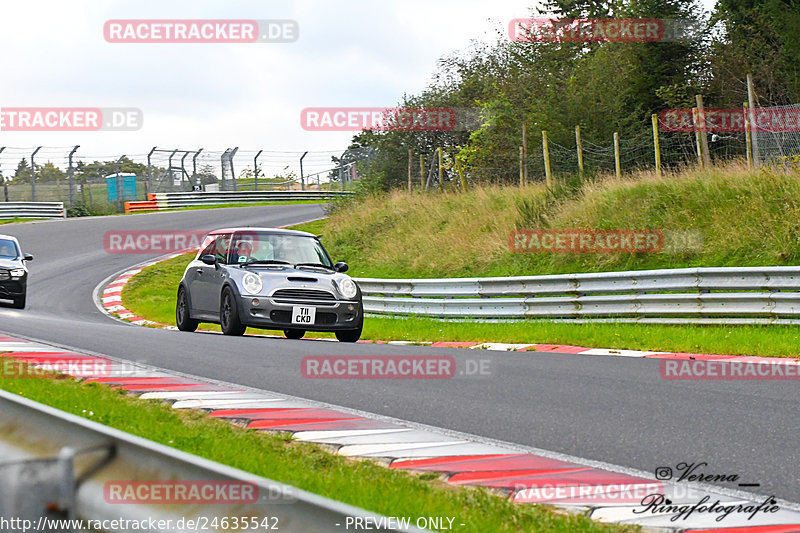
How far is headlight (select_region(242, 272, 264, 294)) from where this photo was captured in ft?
43.3

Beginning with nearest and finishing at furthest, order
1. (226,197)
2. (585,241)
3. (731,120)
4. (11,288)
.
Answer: (585,241) → (11,288) → (731,120) → (226,197)

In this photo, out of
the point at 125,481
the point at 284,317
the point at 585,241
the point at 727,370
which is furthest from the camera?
the point at 585,241

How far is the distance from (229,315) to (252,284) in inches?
28.7

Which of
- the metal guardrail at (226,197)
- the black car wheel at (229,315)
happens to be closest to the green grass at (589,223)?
the black car wheel at (229,315)

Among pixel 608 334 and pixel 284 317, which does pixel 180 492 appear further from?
pixel 608 334

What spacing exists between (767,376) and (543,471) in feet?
15.4

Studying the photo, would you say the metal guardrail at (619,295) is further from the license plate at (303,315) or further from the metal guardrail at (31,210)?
the metal guardrail at (31,210)

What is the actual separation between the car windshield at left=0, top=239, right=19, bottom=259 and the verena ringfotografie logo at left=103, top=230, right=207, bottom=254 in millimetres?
12009

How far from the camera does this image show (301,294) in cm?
1328

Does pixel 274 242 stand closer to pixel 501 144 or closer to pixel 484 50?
pixel 501 144

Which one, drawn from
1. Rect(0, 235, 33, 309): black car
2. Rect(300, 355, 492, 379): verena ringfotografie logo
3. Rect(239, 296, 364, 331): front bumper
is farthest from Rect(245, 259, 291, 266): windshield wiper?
Rect(0, 235, 33, 309): black car

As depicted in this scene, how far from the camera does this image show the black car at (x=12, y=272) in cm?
1991

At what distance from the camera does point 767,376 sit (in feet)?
30.2

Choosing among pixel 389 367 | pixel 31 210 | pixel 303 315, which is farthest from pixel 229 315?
pixel 31 210
